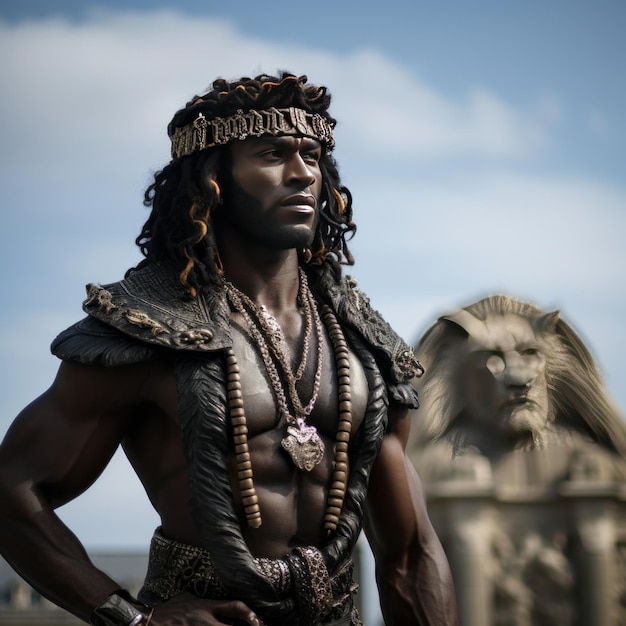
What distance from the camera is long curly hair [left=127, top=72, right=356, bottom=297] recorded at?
550cm

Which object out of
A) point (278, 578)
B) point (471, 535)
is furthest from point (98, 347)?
point (471, 535)

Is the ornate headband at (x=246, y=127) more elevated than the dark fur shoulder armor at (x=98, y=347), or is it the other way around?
the ornate headband at (x=246, y=127)

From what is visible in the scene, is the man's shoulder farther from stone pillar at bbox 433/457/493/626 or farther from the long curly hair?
stone pillar at bbox 433/457/493/626

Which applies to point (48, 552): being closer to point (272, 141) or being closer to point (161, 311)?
point (161, 311)

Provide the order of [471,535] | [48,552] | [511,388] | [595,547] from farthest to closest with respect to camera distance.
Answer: [595,547], [471,535], [511,388], [48,552]

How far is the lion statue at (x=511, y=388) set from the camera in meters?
8.91

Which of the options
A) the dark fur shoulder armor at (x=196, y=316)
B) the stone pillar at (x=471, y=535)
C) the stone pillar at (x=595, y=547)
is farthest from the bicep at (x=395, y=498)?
the stone pillar at (x=595, y=547)

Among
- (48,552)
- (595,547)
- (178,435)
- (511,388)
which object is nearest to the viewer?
(48,552)

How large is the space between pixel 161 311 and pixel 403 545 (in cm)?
114

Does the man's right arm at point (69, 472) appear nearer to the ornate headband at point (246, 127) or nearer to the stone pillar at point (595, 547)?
the ornate headband at point (246, 127)

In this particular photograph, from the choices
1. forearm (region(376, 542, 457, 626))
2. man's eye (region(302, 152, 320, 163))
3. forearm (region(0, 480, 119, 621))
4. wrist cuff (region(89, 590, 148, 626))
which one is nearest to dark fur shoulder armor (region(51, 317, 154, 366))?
forearm (region(0, 480, 119, 621))

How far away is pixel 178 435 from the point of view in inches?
210

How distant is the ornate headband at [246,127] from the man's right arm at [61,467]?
75 centimetres

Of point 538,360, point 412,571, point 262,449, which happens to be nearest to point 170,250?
point 262,449
